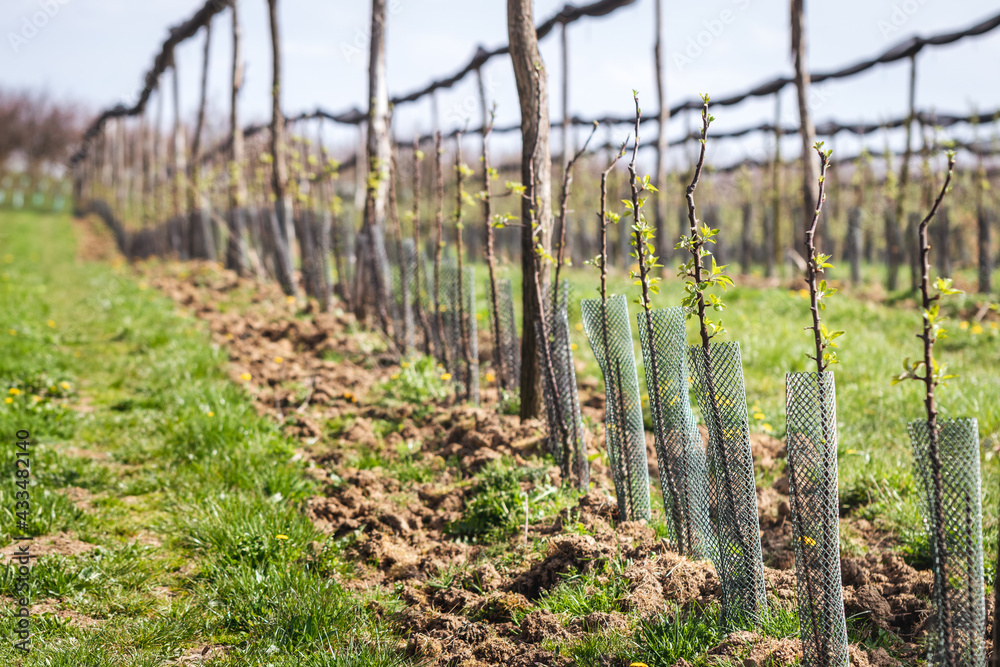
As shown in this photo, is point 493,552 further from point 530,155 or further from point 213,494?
point 530,155

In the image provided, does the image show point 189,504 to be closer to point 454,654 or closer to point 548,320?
point 454,654

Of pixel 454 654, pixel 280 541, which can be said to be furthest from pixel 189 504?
pixel 454 654

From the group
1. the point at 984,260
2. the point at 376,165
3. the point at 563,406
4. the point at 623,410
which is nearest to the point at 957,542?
the point at 623,410

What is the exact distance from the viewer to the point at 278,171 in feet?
29.6

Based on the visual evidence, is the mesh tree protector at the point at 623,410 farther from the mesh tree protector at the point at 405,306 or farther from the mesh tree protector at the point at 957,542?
the mesh tree protector at the point at 405,306

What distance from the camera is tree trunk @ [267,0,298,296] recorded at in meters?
9.04

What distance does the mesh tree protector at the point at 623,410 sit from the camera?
3219 millimetres

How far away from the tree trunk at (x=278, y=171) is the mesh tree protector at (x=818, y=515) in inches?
321

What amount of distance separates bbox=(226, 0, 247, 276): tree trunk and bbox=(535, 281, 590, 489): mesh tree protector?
30.5 feet

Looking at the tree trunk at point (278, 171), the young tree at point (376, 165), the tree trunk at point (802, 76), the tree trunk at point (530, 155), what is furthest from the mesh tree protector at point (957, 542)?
the tree trunk at point (278, 171)

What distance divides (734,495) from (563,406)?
146 centimetres

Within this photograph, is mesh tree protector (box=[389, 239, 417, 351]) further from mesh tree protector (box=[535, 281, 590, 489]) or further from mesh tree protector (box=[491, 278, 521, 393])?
mesh tree protector (box=[535, 281, 590, 489])

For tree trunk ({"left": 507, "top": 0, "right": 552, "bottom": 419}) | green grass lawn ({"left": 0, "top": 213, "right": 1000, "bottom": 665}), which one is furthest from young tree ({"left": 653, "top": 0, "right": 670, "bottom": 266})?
tree trunk ({"left": 507, "top": 0, "right": 552, "bottom": 419})

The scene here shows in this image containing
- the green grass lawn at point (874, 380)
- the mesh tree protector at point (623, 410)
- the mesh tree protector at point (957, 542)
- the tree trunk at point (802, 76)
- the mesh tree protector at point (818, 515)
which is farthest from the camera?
the tree trunk at point (802, 76)
